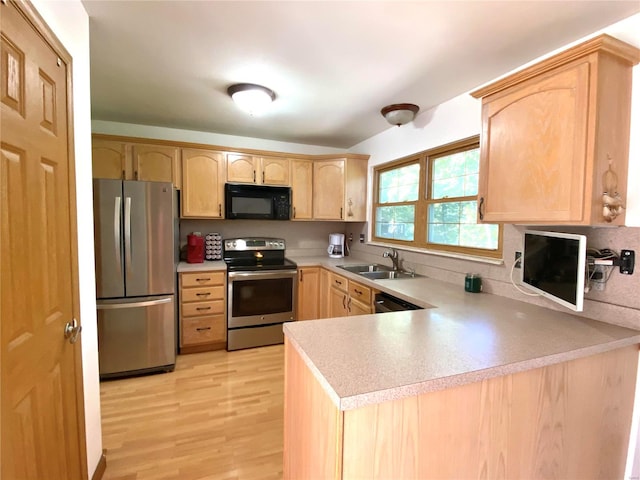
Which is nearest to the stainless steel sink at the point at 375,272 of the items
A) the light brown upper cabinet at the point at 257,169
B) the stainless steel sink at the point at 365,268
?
the stainless steel sink at the point at 365,268

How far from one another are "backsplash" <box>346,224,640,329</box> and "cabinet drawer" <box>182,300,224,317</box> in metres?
1.95

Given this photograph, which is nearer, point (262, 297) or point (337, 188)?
point (262, 297)

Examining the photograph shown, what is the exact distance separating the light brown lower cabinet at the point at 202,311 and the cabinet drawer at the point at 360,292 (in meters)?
1.30

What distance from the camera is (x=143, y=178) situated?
3.02m

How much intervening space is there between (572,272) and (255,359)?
255 cm

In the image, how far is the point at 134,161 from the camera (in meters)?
2.98

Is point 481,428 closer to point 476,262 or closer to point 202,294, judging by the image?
point 476,262

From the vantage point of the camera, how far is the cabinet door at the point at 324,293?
10.8 feet

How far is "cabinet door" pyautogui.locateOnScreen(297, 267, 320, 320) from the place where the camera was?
334cm

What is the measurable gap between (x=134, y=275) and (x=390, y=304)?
6.75ft

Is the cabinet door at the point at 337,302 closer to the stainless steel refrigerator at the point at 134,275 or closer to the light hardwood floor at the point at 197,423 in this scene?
the light hardwood floor at the point at 197,423

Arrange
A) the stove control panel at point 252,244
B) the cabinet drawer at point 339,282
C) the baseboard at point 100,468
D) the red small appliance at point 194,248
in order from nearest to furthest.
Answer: the baseboard at point 100,468 → the cabinet drawer at point 339,282 → the red small appliance at point 194,248 → the stove control panel at point 252,244

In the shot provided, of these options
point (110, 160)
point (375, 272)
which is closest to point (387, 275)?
→ point (375, 272)

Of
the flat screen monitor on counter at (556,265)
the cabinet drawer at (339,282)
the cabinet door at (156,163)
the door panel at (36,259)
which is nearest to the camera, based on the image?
the door panel at (36,259)
